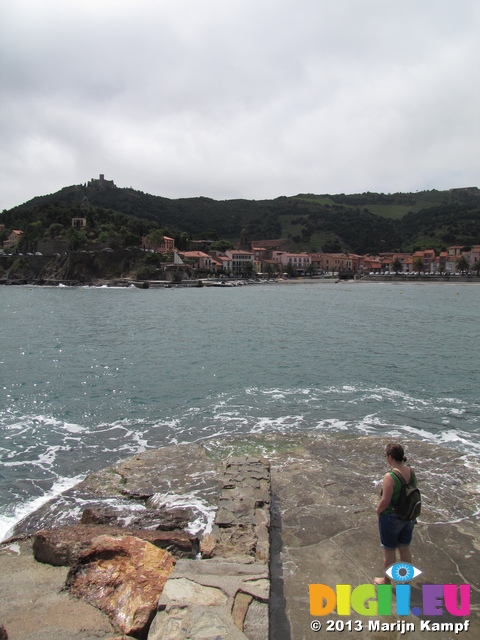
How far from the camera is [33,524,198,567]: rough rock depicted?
233 inches

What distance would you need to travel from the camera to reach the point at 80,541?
604 centimetres

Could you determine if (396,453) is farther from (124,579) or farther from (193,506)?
(193,506)

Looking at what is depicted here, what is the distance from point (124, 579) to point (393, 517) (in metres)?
3.33

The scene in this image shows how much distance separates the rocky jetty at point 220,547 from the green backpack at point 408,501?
109 cm

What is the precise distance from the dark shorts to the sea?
243 inches

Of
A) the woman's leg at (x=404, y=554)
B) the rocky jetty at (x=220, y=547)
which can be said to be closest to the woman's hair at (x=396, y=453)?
the woman's leg at (x=404, y=554)

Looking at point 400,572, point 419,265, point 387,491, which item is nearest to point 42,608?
point 387,491

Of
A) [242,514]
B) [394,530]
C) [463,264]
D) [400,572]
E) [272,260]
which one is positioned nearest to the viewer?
[394,530]

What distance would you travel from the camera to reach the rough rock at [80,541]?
5.92 metres

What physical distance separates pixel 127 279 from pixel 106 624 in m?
114

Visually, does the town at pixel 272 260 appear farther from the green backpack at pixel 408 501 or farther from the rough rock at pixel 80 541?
the green backpack at pixel 408 501

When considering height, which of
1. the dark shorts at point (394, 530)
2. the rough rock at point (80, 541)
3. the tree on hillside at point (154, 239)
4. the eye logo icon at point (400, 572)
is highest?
the tree on hillside at point (154, 239)

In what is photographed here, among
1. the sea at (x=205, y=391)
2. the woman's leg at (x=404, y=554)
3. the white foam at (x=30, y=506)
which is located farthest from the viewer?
the sea at (x=205, y=391)

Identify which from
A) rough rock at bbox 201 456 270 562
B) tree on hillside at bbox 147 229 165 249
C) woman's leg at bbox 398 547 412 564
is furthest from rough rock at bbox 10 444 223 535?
tree on hillside at bbox 147 229 165 249
